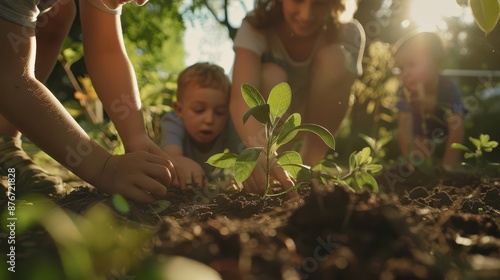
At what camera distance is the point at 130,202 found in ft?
4.62

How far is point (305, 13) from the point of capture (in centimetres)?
261

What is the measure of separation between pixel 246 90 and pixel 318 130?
200 mm

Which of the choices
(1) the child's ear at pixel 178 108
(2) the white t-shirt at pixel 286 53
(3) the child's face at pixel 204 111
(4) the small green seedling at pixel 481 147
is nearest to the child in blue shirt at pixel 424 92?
(2) the white t-shirt at pixel 286 53

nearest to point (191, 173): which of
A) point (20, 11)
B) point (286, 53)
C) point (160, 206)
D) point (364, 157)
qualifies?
point (160, 206)

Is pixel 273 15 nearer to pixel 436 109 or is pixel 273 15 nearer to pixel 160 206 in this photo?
pixel 160 206

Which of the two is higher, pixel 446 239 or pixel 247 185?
pixel 446 239

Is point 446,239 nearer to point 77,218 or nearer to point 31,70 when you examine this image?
point 77,218

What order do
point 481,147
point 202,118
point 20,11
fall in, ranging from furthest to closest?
point 202,118, point 481,147, point 20,11

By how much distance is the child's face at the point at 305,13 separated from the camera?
262 cm

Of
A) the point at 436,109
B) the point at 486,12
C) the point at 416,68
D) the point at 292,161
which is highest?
the point at 486,12

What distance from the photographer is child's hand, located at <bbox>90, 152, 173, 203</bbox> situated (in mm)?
1397

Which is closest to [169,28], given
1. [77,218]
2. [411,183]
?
[411,183]

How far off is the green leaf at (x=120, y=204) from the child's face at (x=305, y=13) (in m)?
1.55

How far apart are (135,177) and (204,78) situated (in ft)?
6.28
